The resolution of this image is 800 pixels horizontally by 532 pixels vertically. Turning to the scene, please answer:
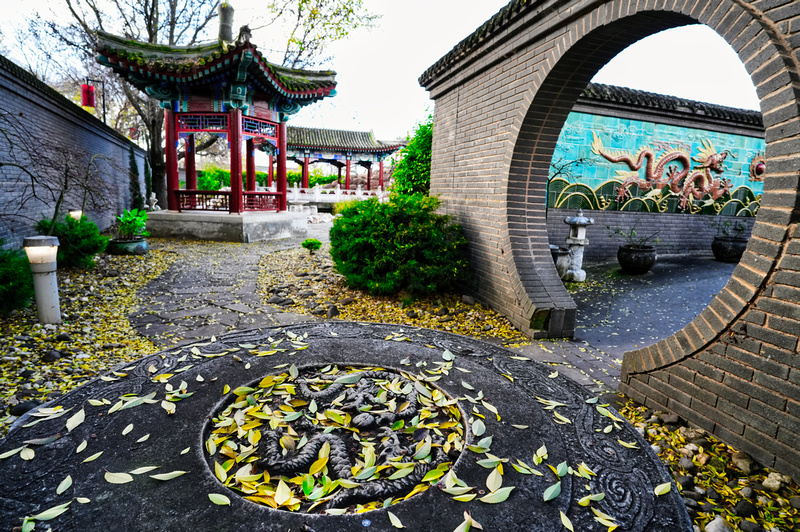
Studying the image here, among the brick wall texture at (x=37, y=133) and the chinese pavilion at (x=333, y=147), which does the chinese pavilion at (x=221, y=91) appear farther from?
the chinese pavilion at (x=333, y=147)

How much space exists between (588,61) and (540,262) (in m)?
1.95

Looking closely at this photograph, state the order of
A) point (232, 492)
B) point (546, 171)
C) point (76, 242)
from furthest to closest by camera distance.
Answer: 1. point (76, 242)
2. point (546, 171)
3. point (232, 492)

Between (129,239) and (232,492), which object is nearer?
→ (232,492)

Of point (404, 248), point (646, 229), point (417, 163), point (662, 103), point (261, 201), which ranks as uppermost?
point (662, 103)

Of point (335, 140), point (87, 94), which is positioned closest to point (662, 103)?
point (87, 94)

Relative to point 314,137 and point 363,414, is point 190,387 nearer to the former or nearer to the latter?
point 363,414

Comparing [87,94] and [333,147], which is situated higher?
[333,147]

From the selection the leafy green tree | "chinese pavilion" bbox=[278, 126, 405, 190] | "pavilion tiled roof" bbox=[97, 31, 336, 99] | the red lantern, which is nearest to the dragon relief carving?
the leafy green tree

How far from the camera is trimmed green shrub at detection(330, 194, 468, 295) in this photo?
4.91 metres

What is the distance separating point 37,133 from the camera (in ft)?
23.7

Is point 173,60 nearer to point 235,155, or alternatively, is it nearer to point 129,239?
point 235,155

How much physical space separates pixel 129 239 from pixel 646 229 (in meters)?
10.6

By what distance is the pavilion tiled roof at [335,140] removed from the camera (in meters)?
23.4

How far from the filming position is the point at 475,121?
16.4 feet
